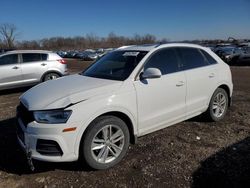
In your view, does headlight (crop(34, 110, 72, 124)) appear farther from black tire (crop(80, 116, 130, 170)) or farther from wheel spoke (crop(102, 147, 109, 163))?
wheel spoke (crop(102, 147, 109, 163))

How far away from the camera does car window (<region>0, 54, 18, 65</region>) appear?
1006cm

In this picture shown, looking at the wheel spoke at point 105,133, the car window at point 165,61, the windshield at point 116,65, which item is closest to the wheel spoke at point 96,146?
the wheel spoke at point 105,133

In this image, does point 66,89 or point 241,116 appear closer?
point 66,89

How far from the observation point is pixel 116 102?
12.7 ft

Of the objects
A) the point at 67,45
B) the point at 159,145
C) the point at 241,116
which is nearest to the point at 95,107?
the point at 159,145

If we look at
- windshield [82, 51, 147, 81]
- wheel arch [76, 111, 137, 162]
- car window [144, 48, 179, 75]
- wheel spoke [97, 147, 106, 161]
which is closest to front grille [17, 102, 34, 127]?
wheel arch [76, 111, 137, 162]

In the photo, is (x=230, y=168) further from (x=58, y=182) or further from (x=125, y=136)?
(x=58, y=182)

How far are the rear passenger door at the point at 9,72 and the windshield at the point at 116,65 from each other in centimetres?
582

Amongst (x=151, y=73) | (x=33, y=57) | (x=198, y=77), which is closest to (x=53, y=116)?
(x=151, y=73)

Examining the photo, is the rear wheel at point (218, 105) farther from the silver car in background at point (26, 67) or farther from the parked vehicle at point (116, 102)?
the silver car in background at point (26, 67)

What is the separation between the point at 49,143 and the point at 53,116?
1.13 ft

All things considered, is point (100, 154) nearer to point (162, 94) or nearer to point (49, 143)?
point (49, 143)

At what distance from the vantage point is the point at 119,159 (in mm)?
4043

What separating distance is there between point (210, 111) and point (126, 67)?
2153 mm
